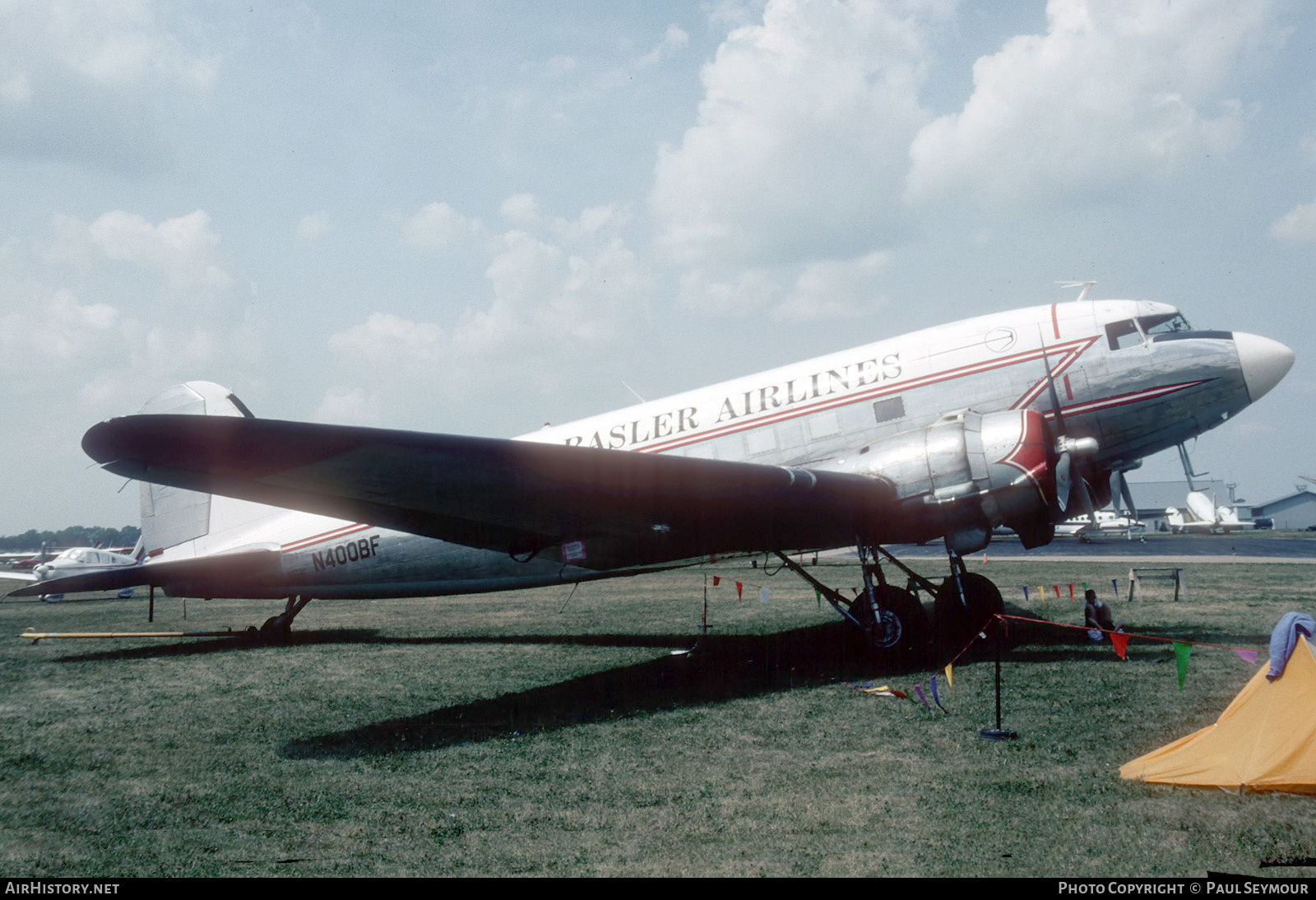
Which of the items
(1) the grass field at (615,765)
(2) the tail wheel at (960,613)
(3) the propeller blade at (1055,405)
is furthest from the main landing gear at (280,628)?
(3) the propeller blade at (1055,405)

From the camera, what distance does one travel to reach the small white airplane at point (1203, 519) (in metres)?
71.1

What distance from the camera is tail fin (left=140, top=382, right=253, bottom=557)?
13.6m

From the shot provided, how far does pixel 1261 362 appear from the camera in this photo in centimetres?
1034

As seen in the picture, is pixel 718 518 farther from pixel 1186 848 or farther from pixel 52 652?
pixel 52 652

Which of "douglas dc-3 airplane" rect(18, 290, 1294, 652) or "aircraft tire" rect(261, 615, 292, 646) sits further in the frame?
"aircraft tire" rect(261, 615, 292, 646)

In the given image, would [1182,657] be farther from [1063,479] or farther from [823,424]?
[823,424]

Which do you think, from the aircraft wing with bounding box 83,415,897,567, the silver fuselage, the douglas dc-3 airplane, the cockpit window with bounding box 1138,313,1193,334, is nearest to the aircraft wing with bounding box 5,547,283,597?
the douglas dc-3 airplane

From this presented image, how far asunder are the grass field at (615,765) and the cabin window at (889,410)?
10.9 feet

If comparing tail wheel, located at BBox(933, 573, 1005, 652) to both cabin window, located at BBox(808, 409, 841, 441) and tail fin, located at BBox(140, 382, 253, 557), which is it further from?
tail fin, located at BBox(140, 382, 253, 557)

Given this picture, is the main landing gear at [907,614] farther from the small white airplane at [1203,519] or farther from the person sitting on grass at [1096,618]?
the small white airplane at [1203,519]

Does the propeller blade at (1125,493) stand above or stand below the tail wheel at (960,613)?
above

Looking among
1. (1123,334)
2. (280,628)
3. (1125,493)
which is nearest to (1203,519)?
(1125,493)

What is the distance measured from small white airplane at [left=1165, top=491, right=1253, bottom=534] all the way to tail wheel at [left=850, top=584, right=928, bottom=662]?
2906 inches

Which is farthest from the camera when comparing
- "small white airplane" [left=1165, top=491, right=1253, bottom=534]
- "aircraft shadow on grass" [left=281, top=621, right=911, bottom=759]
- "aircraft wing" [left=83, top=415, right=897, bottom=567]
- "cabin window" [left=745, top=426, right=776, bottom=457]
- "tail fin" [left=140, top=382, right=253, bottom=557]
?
"small white airplane" [left=1165, top=491, right=1253, bottom=534]
